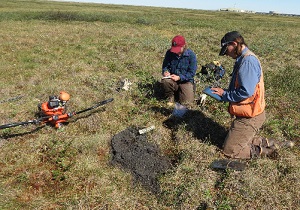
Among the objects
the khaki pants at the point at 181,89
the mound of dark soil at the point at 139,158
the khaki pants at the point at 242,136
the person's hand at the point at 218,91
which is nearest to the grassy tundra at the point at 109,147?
the mound of dark soil at the point at 139,158

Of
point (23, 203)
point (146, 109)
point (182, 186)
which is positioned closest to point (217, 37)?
point (146, 109)

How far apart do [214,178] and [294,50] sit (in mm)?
12504

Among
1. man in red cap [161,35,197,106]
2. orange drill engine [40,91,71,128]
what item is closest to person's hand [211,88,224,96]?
man in red cap [161,35,197,106]

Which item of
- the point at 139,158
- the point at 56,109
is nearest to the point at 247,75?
the point at 139,158

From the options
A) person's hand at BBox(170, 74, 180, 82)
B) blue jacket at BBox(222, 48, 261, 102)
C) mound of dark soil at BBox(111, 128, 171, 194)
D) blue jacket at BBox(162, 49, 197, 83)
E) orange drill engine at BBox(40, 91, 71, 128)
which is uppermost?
blue jacket at BBox(222, 48, 261, 102)

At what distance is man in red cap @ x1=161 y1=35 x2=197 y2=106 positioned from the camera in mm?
6715

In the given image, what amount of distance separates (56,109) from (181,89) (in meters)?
3.07

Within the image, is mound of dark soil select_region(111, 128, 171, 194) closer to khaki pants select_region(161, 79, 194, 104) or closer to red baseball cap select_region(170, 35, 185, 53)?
khaki pants select_region(161, 79, 194, 104)

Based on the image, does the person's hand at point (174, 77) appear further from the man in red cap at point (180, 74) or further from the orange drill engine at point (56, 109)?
the orange drill engine at point (56, 109)

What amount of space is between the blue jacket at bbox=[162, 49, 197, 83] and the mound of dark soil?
2.15 metres

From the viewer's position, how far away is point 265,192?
160 inches

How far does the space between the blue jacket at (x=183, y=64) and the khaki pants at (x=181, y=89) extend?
0.46ft

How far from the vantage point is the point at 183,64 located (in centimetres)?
679

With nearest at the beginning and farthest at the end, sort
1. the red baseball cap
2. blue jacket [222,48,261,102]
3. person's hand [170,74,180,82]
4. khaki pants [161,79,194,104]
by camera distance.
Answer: blue jacket [222,48,261,102] → the red baseball cap → person's hand [170,74,180,82] → khaki pants [161,79,194,104]
